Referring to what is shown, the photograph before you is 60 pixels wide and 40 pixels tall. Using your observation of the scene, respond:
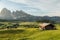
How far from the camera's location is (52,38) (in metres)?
52.1

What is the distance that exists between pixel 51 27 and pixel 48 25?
2.67 metres

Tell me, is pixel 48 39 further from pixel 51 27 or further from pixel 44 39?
pixel 51 27

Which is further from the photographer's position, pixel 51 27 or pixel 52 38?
pixel 51 27

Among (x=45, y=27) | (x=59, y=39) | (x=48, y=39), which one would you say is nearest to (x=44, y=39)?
(x=48, y=39)

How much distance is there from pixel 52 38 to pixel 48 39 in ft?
6.69

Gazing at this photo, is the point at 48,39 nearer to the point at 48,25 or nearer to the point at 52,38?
the point at 52,38

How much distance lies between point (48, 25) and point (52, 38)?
45.4 metres

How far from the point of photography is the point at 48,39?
5069 centimetres

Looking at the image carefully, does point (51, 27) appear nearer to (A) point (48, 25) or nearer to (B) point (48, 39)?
(A) point (48, 25)

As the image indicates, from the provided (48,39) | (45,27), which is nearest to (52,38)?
(48,39)

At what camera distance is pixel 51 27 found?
323ft

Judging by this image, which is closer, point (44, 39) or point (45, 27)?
point (44, 39)

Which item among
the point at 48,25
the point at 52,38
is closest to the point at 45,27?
the point at 48,25

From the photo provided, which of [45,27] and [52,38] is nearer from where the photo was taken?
[52,38]
